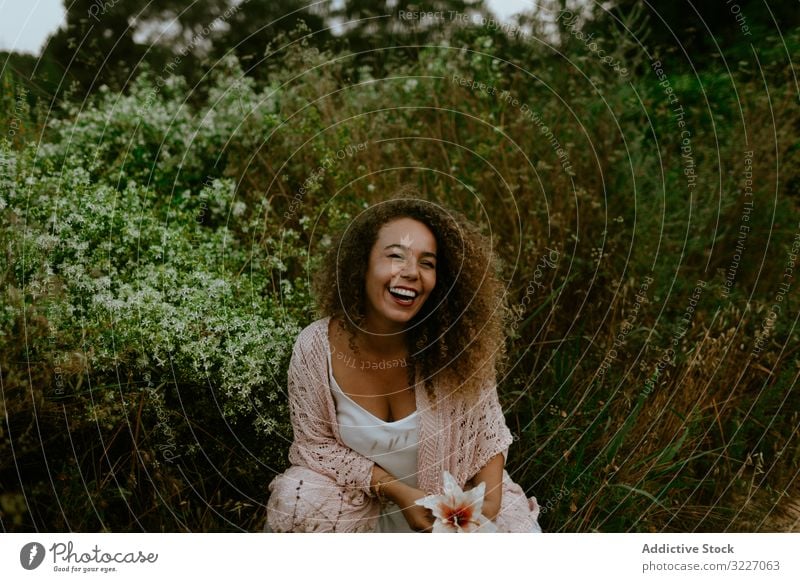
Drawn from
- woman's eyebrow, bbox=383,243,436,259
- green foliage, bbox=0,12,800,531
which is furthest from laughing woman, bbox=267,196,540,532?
green foliage, bbox=0,12,800,531

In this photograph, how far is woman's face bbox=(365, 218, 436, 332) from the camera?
2.04 m

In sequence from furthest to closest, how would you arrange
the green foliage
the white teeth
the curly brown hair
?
1. the green foliage
2. the curly brown hair
3. the white teeth

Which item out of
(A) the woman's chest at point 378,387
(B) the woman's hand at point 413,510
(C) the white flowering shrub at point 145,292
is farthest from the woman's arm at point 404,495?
(C) the white flowering shrub at point 145,292

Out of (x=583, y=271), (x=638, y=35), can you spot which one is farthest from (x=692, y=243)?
(x=638, y=35)

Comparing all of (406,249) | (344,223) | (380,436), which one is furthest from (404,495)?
(344,223)

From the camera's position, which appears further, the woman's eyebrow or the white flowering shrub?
the white flowering shrub

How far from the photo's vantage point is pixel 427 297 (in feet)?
7.09

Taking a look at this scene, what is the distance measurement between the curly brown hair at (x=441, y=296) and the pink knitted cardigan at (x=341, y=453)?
0.22 ft

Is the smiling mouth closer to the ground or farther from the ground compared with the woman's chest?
farther from the ground

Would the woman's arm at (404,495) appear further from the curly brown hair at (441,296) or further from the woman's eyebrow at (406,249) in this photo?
the woman's eyebrow at (406,249)

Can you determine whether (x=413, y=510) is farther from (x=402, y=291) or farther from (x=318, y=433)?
(x=402, y=291)

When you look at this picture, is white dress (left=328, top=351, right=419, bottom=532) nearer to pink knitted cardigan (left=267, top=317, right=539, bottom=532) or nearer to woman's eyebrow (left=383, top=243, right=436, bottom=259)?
pink knitted cardigan (left=267, top=317, right=539, bottom=532)

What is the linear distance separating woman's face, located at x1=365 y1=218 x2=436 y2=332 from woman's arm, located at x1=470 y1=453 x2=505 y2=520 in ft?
1.63
